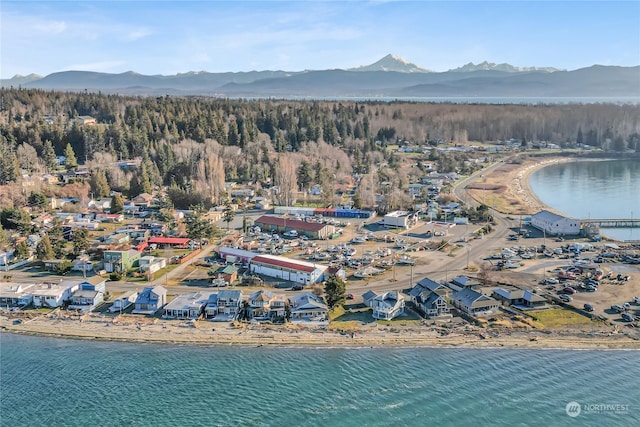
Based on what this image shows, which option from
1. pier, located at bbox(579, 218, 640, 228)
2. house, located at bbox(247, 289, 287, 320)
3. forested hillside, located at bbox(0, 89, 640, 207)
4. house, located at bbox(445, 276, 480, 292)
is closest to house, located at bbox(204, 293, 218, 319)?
house, located at bbox(247, 289, 287, 320)

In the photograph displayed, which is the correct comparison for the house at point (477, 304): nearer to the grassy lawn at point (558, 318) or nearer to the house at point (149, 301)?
the grassy lawn at point (558, 318)

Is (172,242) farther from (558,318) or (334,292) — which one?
(558,318)

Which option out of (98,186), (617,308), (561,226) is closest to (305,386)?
(617,308)

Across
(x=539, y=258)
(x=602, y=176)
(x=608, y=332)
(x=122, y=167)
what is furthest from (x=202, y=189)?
(x=602, y=176)

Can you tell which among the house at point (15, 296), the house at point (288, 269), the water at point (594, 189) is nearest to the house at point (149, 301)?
the house at point (15, 296)

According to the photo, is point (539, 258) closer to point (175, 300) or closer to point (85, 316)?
point (175, 300)
